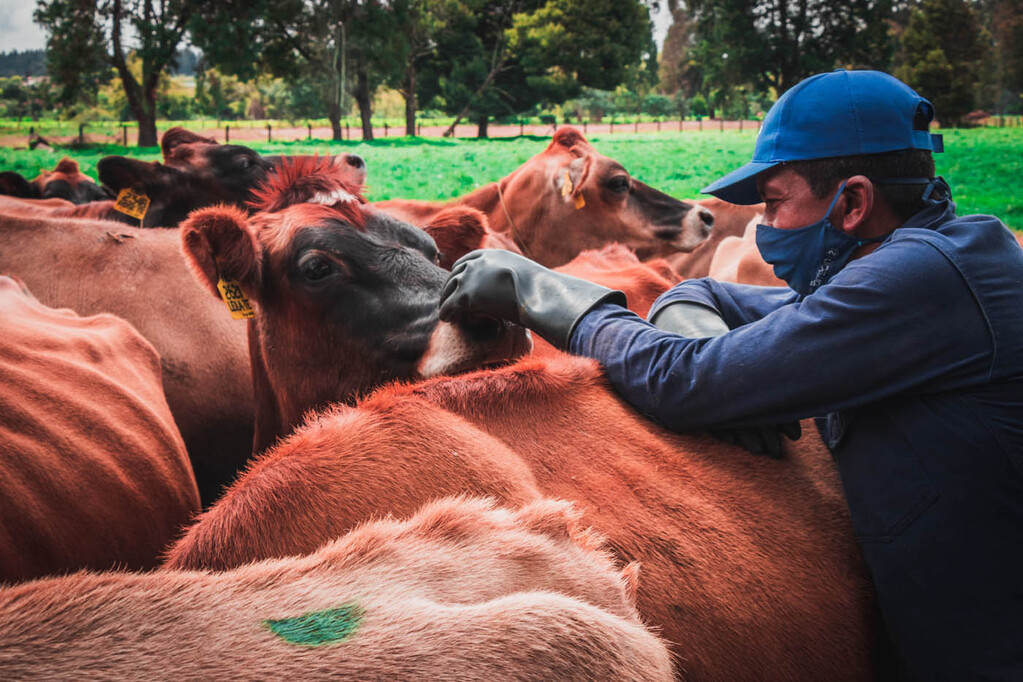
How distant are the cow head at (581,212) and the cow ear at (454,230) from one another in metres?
3.38

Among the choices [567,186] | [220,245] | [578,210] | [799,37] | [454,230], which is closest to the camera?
[220,245]

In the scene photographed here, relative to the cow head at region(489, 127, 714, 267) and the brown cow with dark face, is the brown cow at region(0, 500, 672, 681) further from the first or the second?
the cow head at region(489, 127, 714, 267)

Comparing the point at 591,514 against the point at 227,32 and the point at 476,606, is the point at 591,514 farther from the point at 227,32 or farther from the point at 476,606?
the point at 227,32

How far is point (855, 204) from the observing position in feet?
5.90

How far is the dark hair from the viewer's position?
1.76m

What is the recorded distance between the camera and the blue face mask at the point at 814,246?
1.82 metres

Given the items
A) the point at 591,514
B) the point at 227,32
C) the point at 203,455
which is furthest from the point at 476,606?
the point at 227,32

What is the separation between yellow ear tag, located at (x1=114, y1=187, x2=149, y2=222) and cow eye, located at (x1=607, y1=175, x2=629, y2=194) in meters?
4.20

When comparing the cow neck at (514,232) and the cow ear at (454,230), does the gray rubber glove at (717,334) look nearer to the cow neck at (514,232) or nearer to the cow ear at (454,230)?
the cow ear at (454,230)

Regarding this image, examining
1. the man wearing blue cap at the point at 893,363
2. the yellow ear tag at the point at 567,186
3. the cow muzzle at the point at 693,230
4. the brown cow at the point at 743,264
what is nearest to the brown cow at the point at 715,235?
the brown cow at the point at 743,264

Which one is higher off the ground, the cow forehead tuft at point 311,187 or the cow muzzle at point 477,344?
the cow forehead tuft at point 311,187

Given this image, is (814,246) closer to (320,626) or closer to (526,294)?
(526,294)

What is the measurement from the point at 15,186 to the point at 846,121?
9.67 metres

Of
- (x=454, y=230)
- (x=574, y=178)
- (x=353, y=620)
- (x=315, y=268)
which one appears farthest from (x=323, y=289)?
(x=574, y=178)
